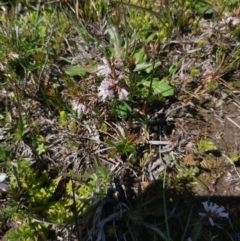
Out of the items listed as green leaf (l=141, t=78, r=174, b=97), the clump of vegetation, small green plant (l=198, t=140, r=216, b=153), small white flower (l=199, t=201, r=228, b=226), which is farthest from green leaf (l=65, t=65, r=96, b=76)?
small white flower (l=199, t=201, r=228, b=226)

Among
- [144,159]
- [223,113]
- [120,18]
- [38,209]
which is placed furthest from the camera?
[120,18]

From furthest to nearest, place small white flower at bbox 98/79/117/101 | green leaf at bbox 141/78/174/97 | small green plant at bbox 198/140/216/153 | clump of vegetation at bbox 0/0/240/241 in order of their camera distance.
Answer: green leaf at bbox 141/78/174/97
small green plant at bbox 198/140/216/153
clump of vegetation at bbox 0/0/240/241
small white flower at bbox 98/79/117/101

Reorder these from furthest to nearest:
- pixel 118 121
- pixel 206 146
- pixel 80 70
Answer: pixel 80 70, pixel 118 121, pixel 206 146

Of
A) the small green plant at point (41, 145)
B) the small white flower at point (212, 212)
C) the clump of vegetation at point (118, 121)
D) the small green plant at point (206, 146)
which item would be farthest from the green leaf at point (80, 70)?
the small white flower at point (212, 212)

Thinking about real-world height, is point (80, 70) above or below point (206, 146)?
above

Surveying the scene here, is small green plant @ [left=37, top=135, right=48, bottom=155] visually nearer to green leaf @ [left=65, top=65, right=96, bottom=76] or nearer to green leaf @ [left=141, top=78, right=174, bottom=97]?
green leaf @ [left=65, top=65, right=96, bottom=76]

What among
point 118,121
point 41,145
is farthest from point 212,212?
point 41,145

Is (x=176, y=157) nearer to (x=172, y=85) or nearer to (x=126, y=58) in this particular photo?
(x=172, y=85)

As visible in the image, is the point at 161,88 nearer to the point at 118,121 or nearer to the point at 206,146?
the point at 118,121

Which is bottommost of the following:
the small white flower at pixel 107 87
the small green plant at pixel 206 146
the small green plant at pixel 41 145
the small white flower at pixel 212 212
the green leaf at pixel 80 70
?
the small white flower at pixel 212 212

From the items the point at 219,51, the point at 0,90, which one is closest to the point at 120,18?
the point at 219,51

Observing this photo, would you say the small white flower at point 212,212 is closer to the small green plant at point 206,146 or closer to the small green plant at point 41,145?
the small green plant at point 206,146
